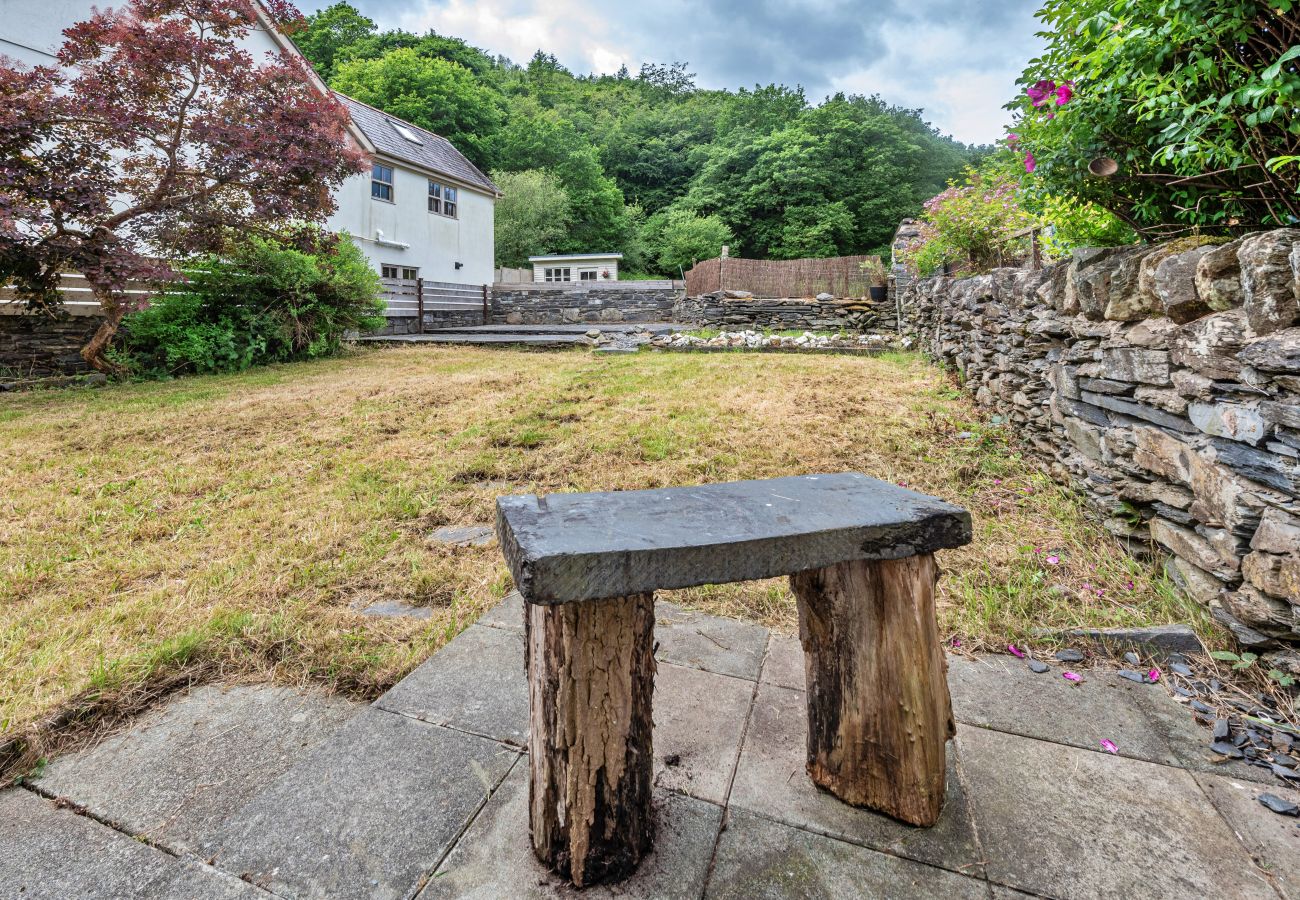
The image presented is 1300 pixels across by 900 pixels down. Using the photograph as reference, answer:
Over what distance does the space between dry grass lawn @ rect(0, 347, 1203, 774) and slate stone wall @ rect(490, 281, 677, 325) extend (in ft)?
30.4

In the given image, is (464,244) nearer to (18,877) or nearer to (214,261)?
(214,261)

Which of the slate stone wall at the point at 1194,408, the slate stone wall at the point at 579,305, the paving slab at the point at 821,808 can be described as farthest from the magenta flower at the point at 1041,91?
the slate stone wall at the point at 579,305

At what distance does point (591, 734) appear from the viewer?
3.26 ft

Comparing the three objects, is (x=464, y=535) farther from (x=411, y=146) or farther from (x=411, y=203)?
(x=411, y=146)

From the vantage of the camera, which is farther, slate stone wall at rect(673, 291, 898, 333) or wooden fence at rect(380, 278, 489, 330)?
wooden fence at rect(380, 278, 489, 330)

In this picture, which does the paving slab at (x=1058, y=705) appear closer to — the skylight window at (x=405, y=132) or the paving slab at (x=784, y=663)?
the paving slab at (x=784, y=663)

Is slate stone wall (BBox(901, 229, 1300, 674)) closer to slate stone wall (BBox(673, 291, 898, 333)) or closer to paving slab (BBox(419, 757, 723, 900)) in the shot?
paving slab (BBox(419, 757, 723, 900))

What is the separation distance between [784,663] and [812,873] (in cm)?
72

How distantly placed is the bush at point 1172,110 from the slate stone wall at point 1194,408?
24 centimetres

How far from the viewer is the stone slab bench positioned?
3.11ft

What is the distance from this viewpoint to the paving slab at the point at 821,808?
111cm

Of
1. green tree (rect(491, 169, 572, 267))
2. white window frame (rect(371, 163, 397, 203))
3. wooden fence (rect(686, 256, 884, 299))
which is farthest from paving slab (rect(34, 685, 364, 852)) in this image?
green tree (rect(491, 169, 572, 267))

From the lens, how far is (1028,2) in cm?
272

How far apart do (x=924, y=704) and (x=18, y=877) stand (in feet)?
5.57
